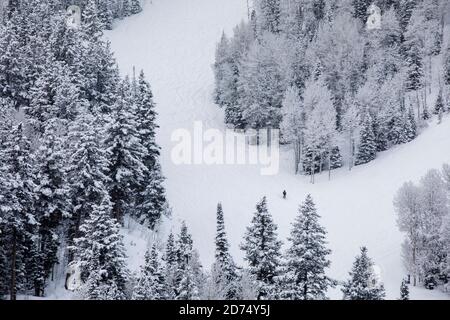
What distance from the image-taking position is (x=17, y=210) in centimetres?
2639

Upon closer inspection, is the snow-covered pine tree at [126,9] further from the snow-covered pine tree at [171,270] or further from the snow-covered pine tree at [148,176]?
the snow-covered pine tree at [171,270]

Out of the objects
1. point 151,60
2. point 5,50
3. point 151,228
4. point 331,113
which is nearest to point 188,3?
point 151,60

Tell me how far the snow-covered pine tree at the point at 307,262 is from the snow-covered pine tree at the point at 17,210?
47.7 ft

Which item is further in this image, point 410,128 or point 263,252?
point 410,128

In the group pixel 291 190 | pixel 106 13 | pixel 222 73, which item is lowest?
pixel 291 190

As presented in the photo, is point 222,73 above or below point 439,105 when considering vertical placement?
above

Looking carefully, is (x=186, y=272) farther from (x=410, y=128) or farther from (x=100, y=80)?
(x=410, y=128)

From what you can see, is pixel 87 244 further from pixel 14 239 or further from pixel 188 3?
pixel 188 3

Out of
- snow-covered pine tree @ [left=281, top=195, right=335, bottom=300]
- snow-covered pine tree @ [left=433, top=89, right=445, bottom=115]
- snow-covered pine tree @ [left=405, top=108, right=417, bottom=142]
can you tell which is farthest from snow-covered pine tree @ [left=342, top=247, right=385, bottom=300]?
snow-covered pine tree @ [left=433, top=89, right=445, bottom=115]

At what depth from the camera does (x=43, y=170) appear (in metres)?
30.8

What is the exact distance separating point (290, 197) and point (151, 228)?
19.1 metres

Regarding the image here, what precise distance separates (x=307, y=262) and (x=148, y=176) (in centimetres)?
2104

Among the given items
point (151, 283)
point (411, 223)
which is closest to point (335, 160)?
point (411, 223)

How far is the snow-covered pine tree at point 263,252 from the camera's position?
26875mm
